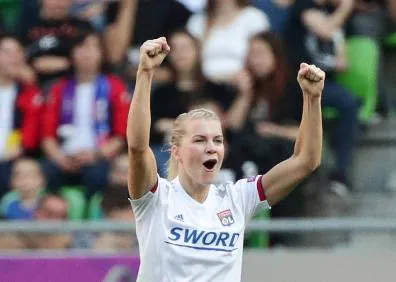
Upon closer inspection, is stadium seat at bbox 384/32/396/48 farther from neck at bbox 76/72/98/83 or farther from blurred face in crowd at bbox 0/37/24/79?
blurred face in crowd at bbox 0/37/24/79

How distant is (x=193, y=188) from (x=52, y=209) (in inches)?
134

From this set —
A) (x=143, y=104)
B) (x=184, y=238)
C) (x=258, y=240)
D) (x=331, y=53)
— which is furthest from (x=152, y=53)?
(x=331, y=53)

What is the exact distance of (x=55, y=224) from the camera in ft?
24.5

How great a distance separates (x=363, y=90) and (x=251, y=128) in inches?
36.6

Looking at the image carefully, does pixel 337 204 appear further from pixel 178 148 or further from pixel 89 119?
pixel 178 148

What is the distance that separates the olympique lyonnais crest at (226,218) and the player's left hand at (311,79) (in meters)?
0.56

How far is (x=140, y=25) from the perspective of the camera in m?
8.85

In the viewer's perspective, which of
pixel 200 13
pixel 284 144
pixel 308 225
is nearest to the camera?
pixel 308 225

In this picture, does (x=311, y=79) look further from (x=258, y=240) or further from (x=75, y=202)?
(x=75, y=202)

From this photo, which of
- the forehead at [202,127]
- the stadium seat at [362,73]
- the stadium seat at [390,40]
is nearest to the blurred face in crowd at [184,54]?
the stadium seat at [362,73]

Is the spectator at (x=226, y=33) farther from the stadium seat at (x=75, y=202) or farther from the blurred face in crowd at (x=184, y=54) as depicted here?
the stadium seat at (x=75, y=202)

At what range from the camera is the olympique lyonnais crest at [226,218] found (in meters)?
4.97

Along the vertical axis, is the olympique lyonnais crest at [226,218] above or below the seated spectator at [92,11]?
below

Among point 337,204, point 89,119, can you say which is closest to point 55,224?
point 89,119
